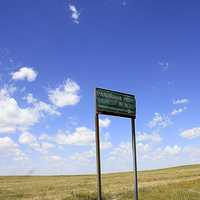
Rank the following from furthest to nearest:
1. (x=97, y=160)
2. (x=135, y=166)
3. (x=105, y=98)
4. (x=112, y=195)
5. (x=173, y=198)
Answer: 1. (x=112, y=195)
2. (x=173, y=198)
3. (x=135, y=166)
4. (x=105, y=98)
5. (x=97, y=160)

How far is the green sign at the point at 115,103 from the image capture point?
57.4ft

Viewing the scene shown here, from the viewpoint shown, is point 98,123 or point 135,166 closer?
point 98,123

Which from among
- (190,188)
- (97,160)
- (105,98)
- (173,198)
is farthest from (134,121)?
(190,188)

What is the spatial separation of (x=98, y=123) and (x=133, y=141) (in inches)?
112

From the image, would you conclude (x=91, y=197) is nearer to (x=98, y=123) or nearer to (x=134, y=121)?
(x=134, y=121)

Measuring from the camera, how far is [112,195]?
1266 inches

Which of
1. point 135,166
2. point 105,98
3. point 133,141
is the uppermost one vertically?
point 105,98

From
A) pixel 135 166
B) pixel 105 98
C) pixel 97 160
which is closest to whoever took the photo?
pixel 97 160

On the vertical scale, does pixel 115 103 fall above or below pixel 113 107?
above

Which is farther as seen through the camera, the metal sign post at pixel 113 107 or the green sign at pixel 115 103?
the green sign at pixel 115 103

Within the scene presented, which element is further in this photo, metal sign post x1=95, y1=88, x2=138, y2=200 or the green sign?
the green sign

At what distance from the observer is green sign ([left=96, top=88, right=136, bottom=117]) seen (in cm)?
A: 1750

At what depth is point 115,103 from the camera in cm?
1833

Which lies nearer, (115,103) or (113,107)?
(113,107)
